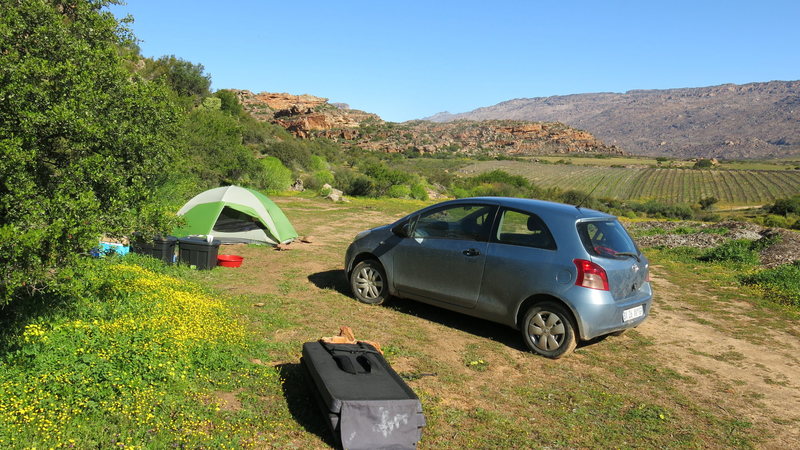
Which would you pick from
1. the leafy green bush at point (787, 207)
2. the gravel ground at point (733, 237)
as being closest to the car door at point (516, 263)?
the gravel ground at point (733, 237)

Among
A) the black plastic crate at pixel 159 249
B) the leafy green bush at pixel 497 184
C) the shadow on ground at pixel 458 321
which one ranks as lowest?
the shadow on ground at pixel 458 321

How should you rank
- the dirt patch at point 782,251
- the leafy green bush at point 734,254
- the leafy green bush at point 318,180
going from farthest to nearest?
the leafy green bush at point 318,180 → the leafy green bush at point 734,254 → the dirt patch at point 782,251

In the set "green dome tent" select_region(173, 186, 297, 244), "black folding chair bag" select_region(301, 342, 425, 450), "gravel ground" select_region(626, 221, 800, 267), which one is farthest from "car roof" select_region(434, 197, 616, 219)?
"gravel ground" select_region(626, 221, 800, 267)

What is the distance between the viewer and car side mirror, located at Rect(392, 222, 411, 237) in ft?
23.0

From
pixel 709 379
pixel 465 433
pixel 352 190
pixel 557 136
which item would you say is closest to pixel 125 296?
pixel 465 433

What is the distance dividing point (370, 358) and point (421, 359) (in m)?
1.27

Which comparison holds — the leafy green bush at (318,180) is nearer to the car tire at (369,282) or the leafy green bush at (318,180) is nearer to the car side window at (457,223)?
the car tire at (369,282)

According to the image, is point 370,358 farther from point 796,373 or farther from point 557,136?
point 557,136

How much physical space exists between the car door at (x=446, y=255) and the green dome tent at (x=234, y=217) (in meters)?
5.77

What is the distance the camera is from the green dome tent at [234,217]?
36.8ft

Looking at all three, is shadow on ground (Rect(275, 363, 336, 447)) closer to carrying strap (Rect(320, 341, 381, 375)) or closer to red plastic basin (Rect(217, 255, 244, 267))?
carrying strap (Rect(320, 341, 381, 375))

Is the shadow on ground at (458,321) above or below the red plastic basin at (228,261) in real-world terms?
below

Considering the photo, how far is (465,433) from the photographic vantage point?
4012 mm

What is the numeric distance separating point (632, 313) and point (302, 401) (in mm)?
3844
